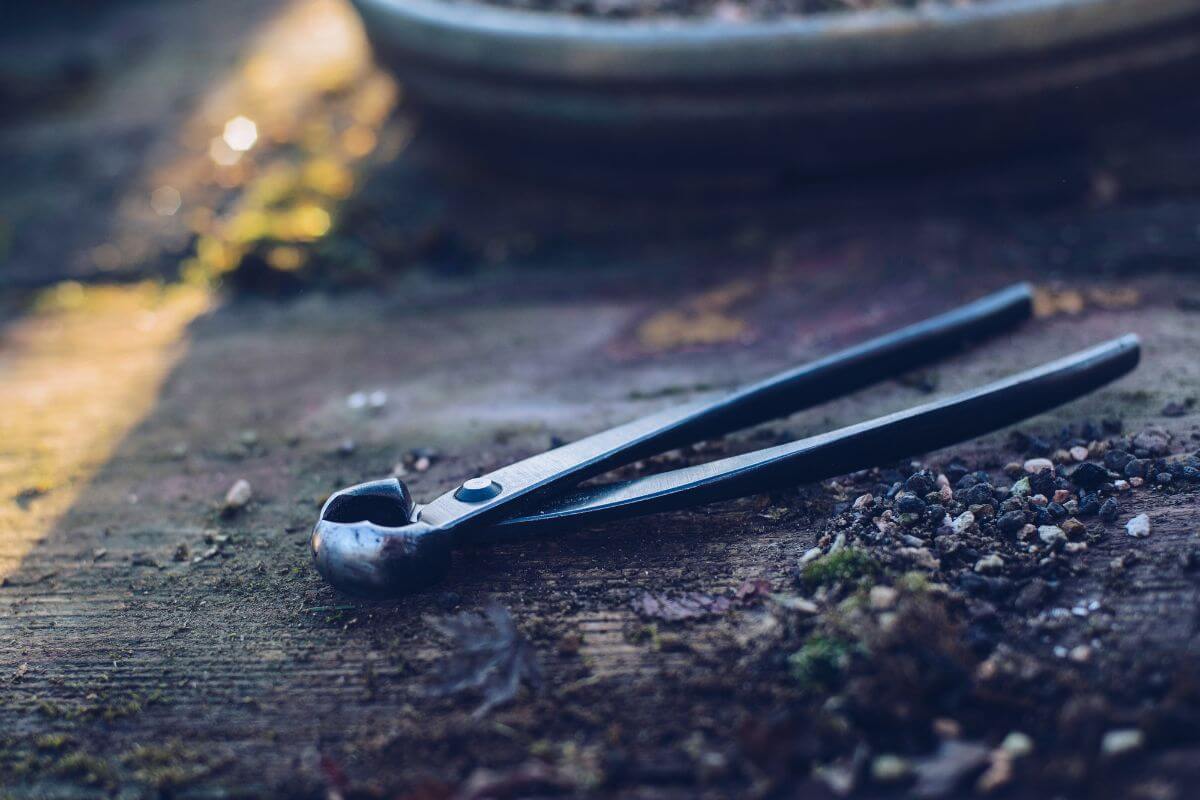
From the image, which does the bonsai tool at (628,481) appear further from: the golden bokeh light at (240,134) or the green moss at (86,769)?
the golden bokeh light at (240,134)

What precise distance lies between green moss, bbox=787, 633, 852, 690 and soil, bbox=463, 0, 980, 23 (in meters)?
2.07

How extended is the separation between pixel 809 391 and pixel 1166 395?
806mm

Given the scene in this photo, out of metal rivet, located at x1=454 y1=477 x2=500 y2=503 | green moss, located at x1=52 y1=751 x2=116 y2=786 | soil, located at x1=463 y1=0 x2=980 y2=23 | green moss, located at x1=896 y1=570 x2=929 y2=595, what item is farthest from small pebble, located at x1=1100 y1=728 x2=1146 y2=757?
soil, located at x1=463 y1=0 x2=980 y2=23

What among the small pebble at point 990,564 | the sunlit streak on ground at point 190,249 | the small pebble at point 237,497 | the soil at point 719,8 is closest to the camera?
the small pebble at point 990,564

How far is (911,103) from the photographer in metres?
2.90

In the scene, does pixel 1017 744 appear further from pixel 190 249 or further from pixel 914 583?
pixel 190 249

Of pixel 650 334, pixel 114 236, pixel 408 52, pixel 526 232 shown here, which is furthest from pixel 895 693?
pixel 114 236

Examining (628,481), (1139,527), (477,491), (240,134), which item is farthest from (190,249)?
(1139,527)

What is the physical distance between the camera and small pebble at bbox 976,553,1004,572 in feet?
5.58

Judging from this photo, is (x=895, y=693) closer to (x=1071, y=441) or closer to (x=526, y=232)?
(x=1071, y=441)

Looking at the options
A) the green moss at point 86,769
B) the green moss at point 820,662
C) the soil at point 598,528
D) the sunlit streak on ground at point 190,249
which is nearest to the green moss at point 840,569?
the soil at point 598,528

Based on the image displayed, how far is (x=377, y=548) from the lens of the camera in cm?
171

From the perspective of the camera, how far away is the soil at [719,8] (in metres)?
2.93

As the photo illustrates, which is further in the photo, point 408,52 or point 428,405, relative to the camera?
point 408,52
